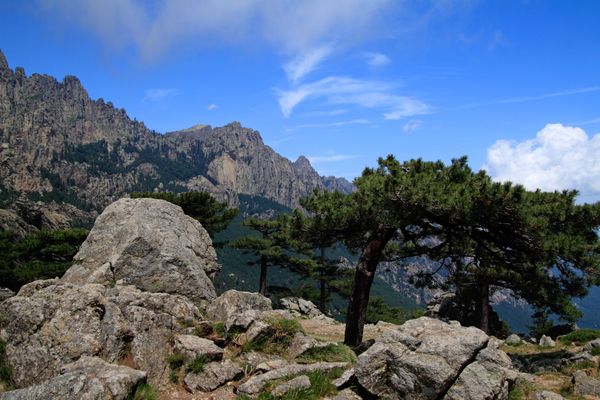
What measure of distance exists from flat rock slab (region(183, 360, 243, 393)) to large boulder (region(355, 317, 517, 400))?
298 centimetres

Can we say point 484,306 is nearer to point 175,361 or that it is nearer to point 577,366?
point 577,366

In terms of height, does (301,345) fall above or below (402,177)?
below

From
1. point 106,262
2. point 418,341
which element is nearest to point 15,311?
point 106,262

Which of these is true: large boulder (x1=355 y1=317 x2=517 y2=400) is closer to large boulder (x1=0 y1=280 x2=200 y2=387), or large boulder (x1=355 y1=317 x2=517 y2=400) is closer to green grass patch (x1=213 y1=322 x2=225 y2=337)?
green grass patch (x1=213 y1=322 x2=225 y2=337)

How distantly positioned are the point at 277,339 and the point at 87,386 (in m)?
5.05

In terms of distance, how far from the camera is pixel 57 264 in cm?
3338

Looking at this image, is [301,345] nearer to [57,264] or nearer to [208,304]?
[208,304]

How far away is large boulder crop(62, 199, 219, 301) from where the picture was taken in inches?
601

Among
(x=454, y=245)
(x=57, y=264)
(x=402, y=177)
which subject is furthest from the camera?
(x=57, y=264)

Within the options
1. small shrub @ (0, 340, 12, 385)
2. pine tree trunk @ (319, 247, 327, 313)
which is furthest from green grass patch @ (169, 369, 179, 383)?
pine tree trunk @ (319, 247, 327, 313)

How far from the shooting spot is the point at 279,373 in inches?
377

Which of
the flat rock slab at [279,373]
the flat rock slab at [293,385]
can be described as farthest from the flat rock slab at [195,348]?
the flat rock slab at [293,385]

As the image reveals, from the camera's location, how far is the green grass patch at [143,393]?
825 centimetres

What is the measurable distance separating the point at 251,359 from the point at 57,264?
28760mm
